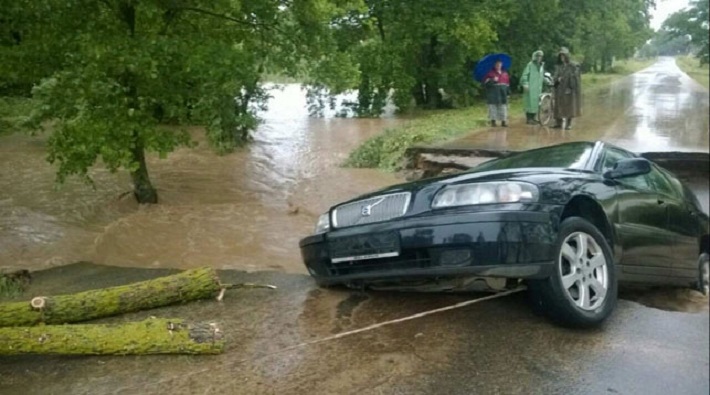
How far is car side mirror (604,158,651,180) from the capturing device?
378 centimetres

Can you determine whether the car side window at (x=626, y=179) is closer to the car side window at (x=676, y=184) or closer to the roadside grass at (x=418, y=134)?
the car side window at (x=676, y=184)

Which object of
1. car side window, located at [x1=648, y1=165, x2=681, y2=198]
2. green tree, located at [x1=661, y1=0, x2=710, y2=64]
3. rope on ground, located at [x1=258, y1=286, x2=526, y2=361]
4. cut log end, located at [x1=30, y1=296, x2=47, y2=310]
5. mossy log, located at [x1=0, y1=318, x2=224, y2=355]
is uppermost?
green tree, located at [x1=661, y1=0, x2=710, y2=64]

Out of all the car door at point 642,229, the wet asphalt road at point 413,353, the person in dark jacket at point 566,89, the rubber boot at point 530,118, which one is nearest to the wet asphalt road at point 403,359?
the wet asphalt road at point 413,353

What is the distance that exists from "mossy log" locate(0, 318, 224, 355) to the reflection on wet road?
2.76 meters

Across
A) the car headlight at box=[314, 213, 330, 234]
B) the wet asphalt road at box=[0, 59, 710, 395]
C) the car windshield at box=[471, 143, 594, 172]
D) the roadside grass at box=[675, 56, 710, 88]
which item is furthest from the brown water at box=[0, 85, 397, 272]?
the roadside grass at box=[675, 56, 710, 88]

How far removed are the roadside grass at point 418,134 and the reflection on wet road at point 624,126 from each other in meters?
0.58

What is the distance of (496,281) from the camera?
11.8ft

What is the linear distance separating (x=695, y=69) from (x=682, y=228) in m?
1.88

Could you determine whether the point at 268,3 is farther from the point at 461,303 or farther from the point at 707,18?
the point at 707,18

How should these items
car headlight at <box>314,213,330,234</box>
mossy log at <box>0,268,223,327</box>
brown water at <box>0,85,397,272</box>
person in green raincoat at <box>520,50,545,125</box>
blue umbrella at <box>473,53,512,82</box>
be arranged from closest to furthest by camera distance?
mossy log at <box>0,268,223,327</box>
car headlight at <box>314,213,330,234</box>
brown water at <box>0,85,397,272</box>
person in green raincoat at <box>520,50,545,125</box>
blue umbrella at <box>473,53,512,82</box>

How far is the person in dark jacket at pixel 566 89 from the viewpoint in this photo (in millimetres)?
7047

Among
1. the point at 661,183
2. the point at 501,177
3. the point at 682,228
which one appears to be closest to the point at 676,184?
the point at 661,183

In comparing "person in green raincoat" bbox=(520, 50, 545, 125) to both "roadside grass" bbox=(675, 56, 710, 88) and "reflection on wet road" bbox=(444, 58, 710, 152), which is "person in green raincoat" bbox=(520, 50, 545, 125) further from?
"roadside grass" bbox=(675, 56, 710, 88)

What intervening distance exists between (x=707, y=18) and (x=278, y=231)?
654 cm
